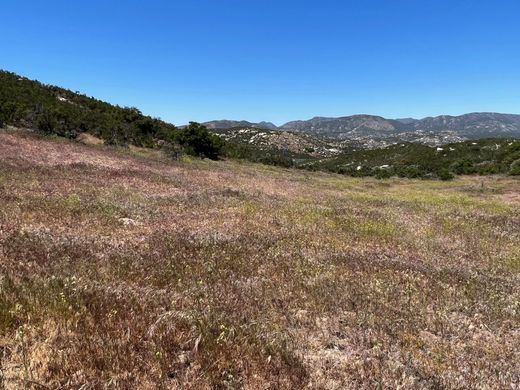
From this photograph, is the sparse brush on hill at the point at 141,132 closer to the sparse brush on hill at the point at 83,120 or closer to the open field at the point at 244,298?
the sparse brush on hill at the point at 83,120

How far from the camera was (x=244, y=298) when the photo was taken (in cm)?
877

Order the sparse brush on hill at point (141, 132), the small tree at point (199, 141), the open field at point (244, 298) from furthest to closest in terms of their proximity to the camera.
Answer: the small tree at point (199, 141)
the sparse brush on hill at point (141, 132)
the open field at point (244, 298)

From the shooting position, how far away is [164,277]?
31.8ft

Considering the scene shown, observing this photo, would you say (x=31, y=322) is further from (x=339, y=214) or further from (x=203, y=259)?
(x=339, y=214)

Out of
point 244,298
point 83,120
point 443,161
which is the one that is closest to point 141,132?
point 83,120

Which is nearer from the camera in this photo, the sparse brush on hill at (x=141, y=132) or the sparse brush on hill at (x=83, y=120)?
the sparse brush on hill at (x=83, y=120)

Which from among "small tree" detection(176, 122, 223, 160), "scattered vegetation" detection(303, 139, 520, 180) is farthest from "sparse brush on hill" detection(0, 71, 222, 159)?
"scattered vegetation" detection(303, 139, 520, 180)

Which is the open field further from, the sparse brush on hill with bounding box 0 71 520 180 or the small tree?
the small tree

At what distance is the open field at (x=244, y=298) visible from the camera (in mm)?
5316

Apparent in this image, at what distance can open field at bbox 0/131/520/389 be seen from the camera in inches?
209

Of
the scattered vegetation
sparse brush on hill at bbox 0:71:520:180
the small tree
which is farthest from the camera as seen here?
the small tree

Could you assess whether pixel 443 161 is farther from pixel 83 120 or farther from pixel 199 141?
pixel 83 120

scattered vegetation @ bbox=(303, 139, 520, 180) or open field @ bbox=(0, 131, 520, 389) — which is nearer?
open field @ bbox=(0, 131, 520, 389)

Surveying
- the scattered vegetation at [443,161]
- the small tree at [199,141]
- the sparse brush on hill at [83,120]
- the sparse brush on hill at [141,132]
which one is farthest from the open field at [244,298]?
the small tree at [199,141]
